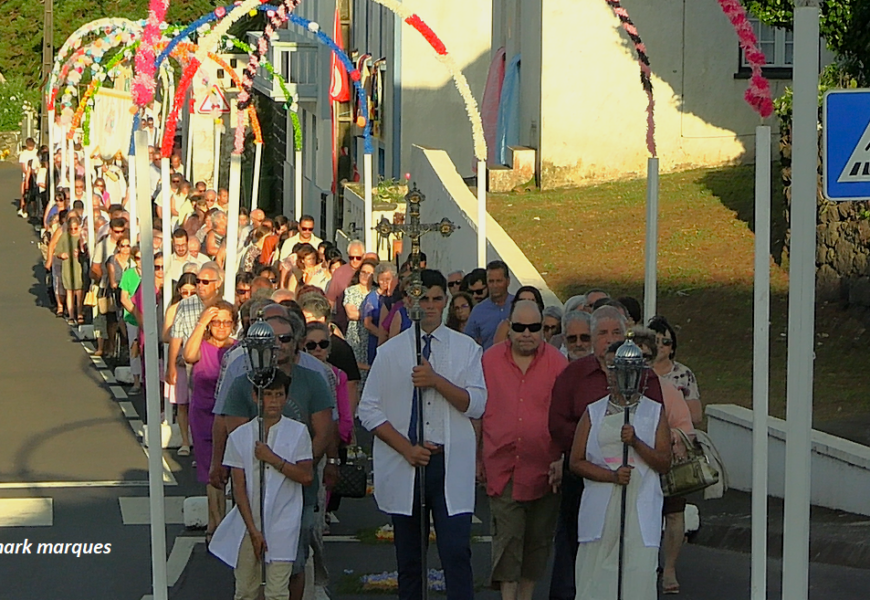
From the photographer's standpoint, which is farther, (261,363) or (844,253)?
(844,253)

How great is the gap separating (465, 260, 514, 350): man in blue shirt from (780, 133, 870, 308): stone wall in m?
5.24

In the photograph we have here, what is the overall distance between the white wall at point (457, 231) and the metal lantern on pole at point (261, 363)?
24.7 ft

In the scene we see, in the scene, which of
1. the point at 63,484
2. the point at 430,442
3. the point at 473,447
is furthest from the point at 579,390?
the point at 63,484

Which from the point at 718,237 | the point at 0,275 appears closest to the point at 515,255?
the point at 718,237

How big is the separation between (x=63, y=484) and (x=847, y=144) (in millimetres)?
8229

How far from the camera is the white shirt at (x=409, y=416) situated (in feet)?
27.6

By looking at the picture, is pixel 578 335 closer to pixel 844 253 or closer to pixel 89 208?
pixel 844 253

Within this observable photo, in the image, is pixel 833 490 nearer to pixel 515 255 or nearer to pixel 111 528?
pixel 111 528

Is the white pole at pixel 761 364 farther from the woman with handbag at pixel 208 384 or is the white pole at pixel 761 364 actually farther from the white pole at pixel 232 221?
the white pole at pixel 232 221

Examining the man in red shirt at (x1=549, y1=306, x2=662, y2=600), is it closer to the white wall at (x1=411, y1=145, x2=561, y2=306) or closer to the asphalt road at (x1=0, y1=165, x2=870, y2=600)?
the asphalt road at (x1=0, y1=165, x2=870, y2=600)

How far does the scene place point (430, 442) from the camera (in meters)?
8.40

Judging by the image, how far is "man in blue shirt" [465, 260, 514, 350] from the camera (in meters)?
12.3

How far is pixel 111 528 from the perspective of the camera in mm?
11344

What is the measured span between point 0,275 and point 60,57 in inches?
161
